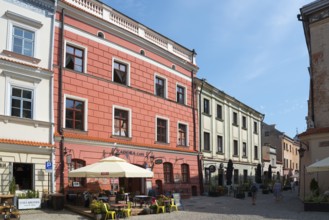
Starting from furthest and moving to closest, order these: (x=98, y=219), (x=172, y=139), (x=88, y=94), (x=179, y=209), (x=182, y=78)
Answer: (x=182, y=78) → (x=172, y=139) → (x=88, y=94) → (x=179, y=209) → (x=98, y=219)

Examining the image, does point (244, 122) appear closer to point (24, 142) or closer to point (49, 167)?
point (49, 167)

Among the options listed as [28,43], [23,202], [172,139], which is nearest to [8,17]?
[28,43]

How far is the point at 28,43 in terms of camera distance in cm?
2023

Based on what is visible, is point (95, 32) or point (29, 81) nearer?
point (29, 81)

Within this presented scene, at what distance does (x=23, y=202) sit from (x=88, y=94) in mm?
7259

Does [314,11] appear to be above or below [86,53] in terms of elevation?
above

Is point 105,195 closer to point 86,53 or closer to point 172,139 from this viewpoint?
point 86,53

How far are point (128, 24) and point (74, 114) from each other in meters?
7.56

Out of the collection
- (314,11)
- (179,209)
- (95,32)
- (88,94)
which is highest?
(314,11)

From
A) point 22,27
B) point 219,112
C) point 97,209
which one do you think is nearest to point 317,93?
point 219,112

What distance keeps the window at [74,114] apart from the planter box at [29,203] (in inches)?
182

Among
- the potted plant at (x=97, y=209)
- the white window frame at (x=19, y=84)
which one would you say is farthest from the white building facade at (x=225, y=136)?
the potted plant at (x=97, y=209)

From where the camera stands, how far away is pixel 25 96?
19.7m

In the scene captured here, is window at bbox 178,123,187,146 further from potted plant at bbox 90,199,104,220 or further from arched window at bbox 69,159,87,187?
potted plant at bbox 90,199,104,220
